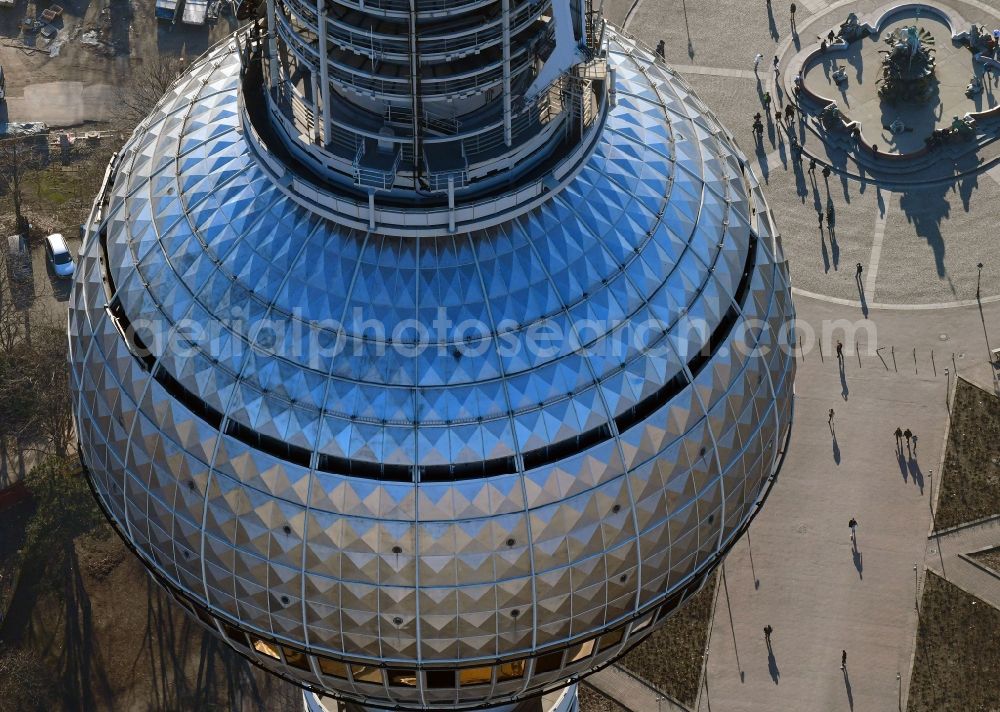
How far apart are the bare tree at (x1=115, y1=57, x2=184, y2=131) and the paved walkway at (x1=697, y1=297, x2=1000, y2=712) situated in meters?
44.7

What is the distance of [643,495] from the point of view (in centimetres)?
4666

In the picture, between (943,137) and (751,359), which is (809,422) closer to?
(943,137)

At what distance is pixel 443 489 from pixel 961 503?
45.0 meters

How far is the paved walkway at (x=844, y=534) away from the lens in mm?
74812

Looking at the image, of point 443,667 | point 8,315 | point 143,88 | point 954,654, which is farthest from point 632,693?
point 143,88

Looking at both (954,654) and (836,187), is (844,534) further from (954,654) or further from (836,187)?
(836,187)

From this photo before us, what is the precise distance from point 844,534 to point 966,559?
6.40m

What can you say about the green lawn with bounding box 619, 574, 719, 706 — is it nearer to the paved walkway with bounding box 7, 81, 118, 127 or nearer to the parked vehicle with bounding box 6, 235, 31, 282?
the parked vehicle with bounding box 6, 235, 31, 282

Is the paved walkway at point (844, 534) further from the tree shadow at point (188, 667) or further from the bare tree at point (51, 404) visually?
the bare tree at point (51, 404)

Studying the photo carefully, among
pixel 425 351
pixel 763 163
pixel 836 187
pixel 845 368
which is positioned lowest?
pixel 845 368

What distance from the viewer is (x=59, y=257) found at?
298 feet

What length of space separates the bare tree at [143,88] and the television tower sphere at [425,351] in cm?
5088

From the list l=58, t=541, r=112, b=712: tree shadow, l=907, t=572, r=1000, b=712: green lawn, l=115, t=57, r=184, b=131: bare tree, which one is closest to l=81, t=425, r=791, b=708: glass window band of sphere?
l=58, t=541, r=112, b=712: tree shadow

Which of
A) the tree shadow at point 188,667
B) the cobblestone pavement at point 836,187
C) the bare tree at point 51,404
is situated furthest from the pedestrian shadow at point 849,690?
the bare tree at point 51,404
